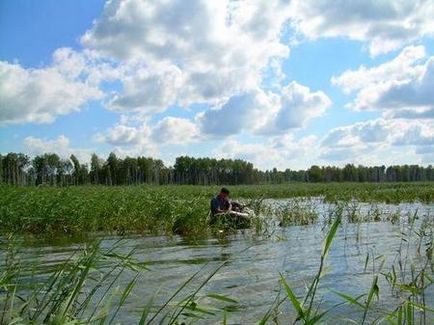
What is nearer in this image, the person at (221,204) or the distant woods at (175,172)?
the person at (221,204)

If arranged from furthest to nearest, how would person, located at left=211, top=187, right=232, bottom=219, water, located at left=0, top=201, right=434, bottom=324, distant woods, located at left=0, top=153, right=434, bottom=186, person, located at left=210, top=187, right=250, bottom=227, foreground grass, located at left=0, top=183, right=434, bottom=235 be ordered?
distant woods, located at left=0, top=153, right=434, bottom=186, person, located at left=211, top=187, right=232, bottom=219, person, located at left=210, top=187, right=250, bottom=227, foreground grass, located at left=0, top=183, right=434, bottom=235, water, located at left=0, top=201, right=434, bottom=324

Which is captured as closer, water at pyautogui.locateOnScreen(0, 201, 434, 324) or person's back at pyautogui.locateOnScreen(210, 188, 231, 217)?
water at pyautogui.locateOnScreen(0, 201, 434, 324)

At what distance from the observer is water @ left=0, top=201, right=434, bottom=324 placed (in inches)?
275

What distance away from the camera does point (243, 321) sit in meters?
6.34

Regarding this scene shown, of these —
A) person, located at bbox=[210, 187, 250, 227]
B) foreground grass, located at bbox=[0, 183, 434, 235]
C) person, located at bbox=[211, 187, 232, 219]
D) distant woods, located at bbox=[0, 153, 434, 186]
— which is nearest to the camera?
foreground grass, located at bbox=[0, 183, 434, 235]

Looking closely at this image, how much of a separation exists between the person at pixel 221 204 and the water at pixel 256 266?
1.19 meters

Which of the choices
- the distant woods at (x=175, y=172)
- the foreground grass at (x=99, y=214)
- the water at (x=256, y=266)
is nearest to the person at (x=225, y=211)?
the foreground grass at (x=99, y=214)

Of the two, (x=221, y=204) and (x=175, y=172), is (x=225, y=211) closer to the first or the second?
(x=221, y=204)

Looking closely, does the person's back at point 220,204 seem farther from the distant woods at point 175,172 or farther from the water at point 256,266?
→ the distant woods at point 175,172

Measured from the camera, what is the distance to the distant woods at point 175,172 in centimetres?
9088

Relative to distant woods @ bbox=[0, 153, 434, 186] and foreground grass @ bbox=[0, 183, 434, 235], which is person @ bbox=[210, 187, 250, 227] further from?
distant woods @ bbox=[0, 153, 434, 186]

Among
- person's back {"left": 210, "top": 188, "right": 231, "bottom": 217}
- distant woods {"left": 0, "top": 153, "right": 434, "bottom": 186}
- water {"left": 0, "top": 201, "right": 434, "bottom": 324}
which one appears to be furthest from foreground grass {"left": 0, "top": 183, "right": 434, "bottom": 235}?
distant woods {"left": 0, "top": 153, "right": 434, "bottom": 186}

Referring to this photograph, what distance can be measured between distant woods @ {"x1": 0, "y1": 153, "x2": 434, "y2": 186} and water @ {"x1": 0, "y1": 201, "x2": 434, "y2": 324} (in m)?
67.1

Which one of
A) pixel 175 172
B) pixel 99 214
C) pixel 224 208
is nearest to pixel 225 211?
pixel 224 208
